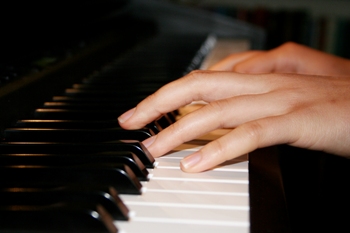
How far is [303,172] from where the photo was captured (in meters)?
1.61

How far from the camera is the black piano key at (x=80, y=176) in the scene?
0.66 metres

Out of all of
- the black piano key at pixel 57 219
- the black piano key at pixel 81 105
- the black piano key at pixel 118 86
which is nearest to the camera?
the black piano key at pixel 57 219

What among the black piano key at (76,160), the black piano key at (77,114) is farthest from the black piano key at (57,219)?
the black piano key at (77,114)

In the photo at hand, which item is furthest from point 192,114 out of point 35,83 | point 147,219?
point 35,83

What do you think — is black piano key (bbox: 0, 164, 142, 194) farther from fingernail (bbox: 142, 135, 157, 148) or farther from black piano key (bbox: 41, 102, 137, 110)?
black piano key (bbox: 41, 102, 137, 110)

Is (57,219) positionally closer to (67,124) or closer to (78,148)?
(78,148)

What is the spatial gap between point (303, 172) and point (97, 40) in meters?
0.91

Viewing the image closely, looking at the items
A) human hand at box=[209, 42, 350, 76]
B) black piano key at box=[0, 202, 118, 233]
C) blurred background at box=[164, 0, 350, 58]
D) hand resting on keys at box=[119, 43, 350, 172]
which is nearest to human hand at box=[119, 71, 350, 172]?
hand resting on keys at box=[119, 43, 350, 172]

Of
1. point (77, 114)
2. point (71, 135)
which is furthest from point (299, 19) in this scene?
point (71, 135)

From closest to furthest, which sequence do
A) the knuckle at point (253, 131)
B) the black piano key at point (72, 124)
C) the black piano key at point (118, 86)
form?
the knuckle at point (253, 131)
the black piano key at point (72, 124)
the black piano key at point (118, 86)

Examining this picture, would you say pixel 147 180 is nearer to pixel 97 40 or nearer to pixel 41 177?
pixel 41 177

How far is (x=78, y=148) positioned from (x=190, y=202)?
24 centimetres

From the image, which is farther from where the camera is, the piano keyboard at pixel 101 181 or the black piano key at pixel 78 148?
the black piano key at pixel 78 148

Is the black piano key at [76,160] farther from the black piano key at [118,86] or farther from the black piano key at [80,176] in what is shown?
the black piano key at [118,86]
